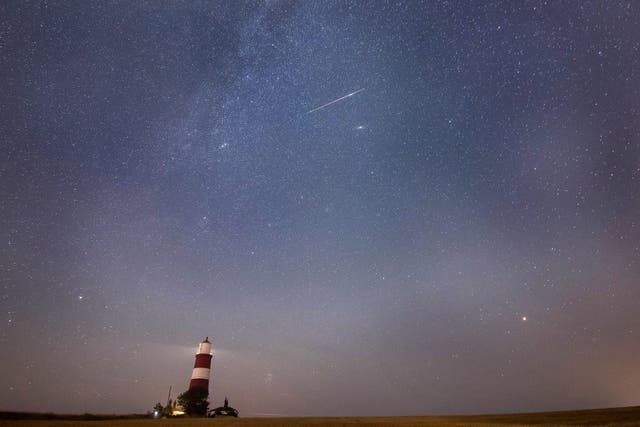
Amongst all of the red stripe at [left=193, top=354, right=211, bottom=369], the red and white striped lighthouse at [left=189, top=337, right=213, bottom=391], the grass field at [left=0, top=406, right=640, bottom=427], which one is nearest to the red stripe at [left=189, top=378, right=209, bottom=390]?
the red and white striped lighthouse at [left=189, top=337, right=213, bottom=391]

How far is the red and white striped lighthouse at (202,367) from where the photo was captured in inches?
2799

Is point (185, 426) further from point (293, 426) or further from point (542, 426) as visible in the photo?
point (542, 426)

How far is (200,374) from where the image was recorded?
7294cm

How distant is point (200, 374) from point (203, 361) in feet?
8.20

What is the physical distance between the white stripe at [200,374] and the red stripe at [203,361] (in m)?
0.73

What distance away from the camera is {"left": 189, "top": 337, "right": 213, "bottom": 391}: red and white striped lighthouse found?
233 ft

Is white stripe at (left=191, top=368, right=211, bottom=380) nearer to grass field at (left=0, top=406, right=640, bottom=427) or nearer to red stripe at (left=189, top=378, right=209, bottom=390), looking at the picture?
red stripe at (left=189, top=378, right=209, bottom=390)

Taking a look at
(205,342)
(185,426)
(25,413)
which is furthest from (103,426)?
(205,342)

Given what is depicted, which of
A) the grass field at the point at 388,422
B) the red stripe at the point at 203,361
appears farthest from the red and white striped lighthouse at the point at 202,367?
the grass field at the point at 388,422

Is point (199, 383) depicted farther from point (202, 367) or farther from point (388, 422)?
point (388, 422)

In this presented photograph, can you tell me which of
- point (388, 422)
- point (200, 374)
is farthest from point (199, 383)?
point (388, 422)

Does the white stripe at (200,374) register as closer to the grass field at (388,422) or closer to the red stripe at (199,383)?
A: the red stripe at (199,383)

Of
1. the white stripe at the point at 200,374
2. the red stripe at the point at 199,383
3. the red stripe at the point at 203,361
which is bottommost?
the red stripe at the point at 199,383

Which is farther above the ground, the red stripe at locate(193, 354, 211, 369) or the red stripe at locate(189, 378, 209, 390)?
the red stripe at locate(193, 354, 211, 369)
